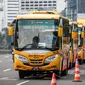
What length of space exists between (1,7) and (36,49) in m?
145

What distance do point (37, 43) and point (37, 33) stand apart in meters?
0.51

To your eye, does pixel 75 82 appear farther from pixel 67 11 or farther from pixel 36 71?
pixel 67 11

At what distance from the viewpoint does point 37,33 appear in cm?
2238

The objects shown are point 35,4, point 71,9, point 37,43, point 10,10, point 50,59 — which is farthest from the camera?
point 10,10

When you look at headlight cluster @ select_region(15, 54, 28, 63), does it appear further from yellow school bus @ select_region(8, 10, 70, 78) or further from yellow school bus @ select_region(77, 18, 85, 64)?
yellow school bus @ select_region(77, 18, 85, 64)

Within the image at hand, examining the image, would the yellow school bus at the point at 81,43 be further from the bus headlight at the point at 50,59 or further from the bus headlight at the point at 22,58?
the bus headlight at the point at 22,58

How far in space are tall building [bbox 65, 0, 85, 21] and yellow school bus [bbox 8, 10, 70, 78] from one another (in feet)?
339

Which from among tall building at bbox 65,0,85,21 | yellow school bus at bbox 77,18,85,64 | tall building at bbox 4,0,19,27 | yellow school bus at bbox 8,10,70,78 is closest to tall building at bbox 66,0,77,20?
tall building at bbox 65,0,85,21

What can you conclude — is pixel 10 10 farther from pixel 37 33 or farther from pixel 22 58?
pixel 22 58

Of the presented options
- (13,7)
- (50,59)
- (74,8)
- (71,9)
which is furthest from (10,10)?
(50,59)

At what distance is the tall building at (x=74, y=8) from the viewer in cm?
12948

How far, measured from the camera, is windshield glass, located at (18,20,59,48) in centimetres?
2214

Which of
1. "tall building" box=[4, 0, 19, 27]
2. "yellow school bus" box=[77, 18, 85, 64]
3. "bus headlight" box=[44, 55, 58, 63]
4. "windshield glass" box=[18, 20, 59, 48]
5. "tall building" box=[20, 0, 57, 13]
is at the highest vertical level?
"windshield glass" box=[18, 20, 59, 48]

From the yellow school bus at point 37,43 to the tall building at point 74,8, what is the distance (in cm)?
10335
